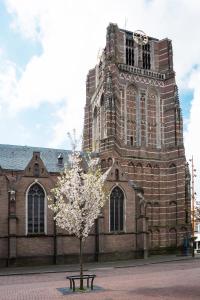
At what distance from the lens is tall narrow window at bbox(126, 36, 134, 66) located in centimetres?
6312

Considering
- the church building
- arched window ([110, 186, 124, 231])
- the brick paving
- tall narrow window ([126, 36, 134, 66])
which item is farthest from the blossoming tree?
tall narrow window ([126, 36, 134, 66])

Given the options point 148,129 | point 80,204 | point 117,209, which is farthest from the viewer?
point 148,129

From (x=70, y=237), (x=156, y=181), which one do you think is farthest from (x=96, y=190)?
(x=156, y=181)

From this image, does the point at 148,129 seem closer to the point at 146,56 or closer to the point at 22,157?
the point at 146,56

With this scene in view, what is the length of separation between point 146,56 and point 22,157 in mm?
26837

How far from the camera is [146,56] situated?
64.6 m

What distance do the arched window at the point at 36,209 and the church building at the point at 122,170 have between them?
0.33 feet

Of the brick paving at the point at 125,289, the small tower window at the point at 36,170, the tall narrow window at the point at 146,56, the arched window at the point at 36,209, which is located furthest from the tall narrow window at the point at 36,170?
the tall narrow window at the point at 146,56

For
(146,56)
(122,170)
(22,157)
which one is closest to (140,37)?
(146,56)

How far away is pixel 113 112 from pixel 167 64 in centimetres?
1379

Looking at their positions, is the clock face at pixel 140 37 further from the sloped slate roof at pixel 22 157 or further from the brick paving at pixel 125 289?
the brick paving at pixel 125 289

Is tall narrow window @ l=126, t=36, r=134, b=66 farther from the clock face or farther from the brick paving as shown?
Answer: the brick paving

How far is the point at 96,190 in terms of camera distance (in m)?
25.6

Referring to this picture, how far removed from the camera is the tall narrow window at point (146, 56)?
64125 millimetres
